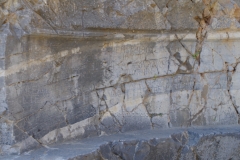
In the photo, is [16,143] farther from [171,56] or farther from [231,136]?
[231,136]

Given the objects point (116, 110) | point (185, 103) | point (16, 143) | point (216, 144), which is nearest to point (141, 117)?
point (116, 110)

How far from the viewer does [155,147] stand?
3.13m

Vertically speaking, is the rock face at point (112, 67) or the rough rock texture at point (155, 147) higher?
the rock face at point (112, 67)

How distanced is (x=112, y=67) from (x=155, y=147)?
75 cm

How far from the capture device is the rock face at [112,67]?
2.71m

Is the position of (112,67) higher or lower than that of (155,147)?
higher

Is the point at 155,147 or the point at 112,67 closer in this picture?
the point at 155,147

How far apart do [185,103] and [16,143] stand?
5.26 ft

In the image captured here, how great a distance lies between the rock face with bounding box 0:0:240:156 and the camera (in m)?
2.71

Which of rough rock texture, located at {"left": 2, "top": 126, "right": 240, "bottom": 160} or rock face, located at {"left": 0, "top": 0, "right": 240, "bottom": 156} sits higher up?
Answer: rock face, located at {"left": 0, "top": 0, "right": 240, "bottom": 156}

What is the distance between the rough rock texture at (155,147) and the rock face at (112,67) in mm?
135

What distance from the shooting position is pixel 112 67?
3.23 meters

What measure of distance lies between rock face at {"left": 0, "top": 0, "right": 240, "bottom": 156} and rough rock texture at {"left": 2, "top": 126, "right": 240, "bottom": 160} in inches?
5.3

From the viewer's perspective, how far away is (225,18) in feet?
11.8
